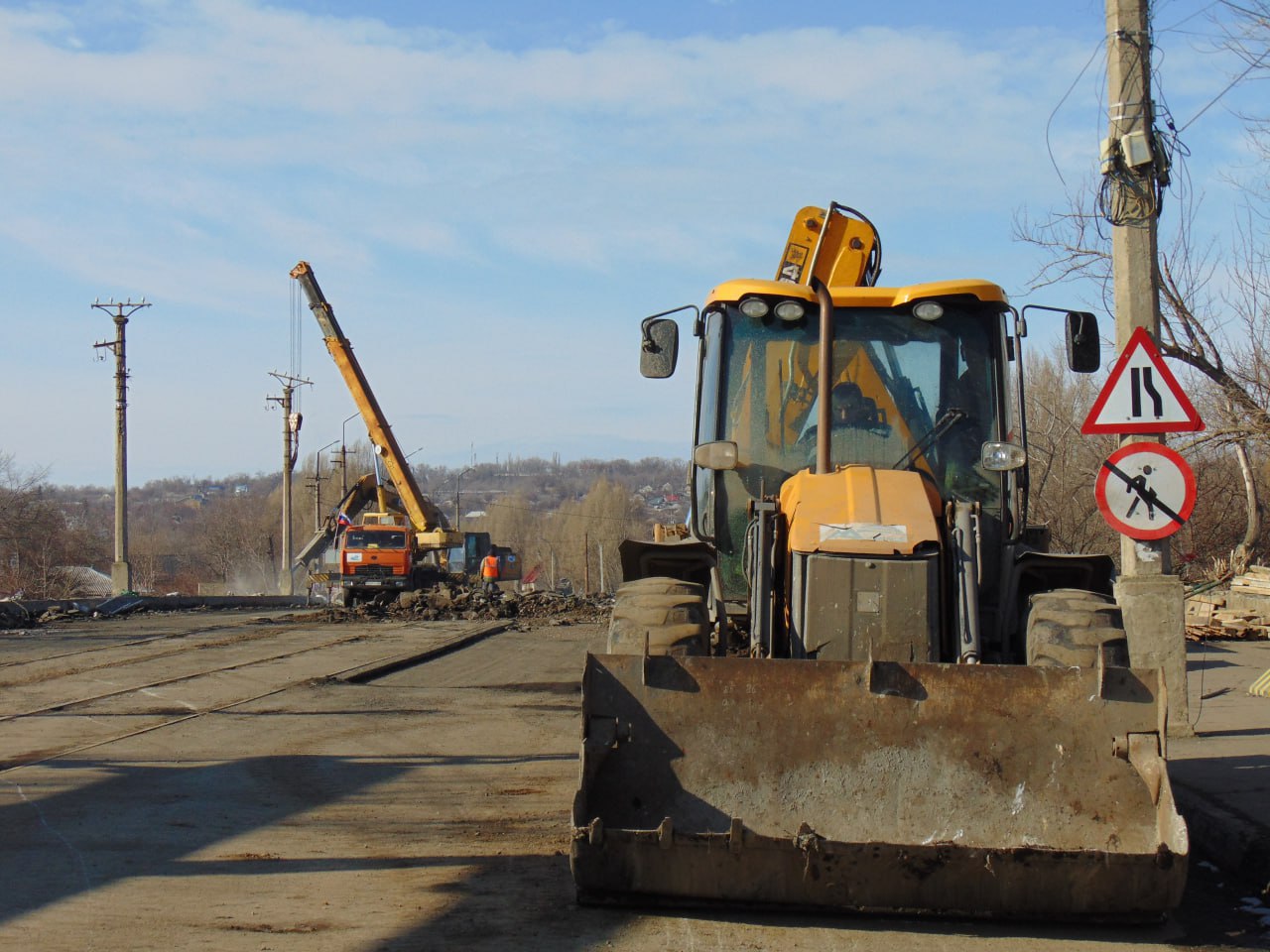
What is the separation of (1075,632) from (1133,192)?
5307 millimetres

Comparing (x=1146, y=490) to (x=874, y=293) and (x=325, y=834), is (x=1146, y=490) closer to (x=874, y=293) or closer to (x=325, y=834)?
(x=874, y=293)

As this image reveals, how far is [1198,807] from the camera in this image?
7.45 metres

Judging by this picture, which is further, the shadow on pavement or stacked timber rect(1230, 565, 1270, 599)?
stacked timber rect(1230, 565, 1270, 599)

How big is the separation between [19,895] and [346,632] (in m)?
19.9

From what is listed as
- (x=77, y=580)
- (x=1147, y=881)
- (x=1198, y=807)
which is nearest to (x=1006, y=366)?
(x=1198, y=807)

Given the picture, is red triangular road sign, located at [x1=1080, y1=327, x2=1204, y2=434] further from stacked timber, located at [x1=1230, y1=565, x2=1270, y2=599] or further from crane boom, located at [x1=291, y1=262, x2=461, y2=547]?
crane boom, located at [x1=291, y1=262, x2=461, y2=547]

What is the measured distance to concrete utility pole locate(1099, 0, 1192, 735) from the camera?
10.1m

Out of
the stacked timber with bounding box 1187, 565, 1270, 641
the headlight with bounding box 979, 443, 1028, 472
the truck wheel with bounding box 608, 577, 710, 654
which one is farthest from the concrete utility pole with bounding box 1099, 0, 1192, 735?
the stacked timber with bounding box 1187, 565, 1270, 641

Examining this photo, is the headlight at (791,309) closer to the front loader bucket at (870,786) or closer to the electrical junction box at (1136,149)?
the front loader bucket at (870,786)

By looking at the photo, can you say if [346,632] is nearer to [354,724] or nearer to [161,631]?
[161,631]

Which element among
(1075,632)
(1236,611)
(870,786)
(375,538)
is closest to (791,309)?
(1075,632)

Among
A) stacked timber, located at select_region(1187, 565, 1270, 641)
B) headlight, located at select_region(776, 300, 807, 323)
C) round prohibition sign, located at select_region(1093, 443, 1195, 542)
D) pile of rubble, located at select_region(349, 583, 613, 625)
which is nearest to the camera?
headlight, located at select_region(776, 300, 807, 323)

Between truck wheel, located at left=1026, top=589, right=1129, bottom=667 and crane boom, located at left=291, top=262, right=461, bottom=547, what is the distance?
1273 inches

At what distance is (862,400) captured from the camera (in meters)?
7.83
